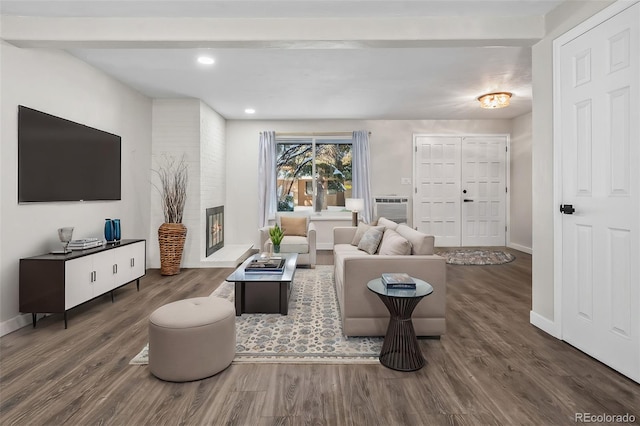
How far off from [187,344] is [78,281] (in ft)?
5.35

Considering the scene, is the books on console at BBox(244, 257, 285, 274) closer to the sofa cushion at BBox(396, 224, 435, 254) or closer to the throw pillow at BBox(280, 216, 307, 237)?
the sofa cushion at BBox(396, 224, 435, 254)

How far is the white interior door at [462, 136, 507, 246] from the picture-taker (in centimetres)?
672

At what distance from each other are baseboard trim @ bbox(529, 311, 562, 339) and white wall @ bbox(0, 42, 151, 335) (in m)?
4.40

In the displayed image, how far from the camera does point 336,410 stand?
5.64 ft

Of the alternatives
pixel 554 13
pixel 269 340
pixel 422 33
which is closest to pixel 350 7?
pixel 422 33

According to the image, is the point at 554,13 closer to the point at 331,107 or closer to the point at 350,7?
the point at 350,7

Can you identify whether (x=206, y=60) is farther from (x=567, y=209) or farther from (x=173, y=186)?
(x=567, y=209)

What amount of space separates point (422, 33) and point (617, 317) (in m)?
2.49

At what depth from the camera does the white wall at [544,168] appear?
2652 millimetres

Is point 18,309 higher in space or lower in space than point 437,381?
higher

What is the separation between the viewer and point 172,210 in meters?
4.78

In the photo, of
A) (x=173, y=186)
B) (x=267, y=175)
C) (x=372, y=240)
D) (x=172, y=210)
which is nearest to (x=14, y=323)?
(x=172, y=210)

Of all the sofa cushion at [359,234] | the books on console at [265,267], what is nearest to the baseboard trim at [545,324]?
the sofa cushion at [359,234]

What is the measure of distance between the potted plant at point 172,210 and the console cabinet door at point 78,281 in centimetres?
155
